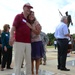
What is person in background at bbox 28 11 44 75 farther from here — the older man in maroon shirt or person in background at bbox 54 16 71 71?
person in background at bbox 54 16 71 71

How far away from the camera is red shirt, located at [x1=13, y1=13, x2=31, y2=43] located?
635 cm

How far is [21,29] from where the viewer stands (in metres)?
6.35

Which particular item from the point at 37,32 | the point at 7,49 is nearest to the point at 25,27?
the point at 37,32

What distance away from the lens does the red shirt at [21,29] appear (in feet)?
20.8

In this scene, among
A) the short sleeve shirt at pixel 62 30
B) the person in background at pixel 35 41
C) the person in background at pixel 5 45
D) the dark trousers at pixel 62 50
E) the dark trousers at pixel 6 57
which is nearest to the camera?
the person in background at pixel 35 41

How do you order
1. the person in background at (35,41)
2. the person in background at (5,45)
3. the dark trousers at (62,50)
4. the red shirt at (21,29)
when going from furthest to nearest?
the person in background at (5,45) → the dark trousers at (62,50) → the person in background at (35,41) → the red shirt at (21,29)

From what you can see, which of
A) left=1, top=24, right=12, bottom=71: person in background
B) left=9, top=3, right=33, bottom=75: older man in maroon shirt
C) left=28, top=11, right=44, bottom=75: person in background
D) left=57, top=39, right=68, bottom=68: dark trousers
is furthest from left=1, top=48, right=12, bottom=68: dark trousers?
left=9, top=3, right=33, bottom=75: older man in maroon shirt

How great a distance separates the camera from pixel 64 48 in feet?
32.0

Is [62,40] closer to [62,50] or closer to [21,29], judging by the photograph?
[62,50]

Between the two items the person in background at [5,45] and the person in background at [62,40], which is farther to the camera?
the person in background at [5,45]

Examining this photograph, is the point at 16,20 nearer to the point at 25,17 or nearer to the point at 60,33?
the point at 25,17

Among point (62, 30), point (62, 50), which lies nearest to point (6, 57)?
point (62, 50)

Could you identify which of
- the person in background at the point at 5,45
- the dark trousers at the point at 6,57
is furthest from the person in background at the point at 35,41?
the dark trousers at the point at 6,57

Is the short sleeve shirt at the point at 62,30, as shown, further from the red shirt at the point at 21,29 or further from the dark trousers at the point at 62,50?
the red shirt at the point at 21,29
